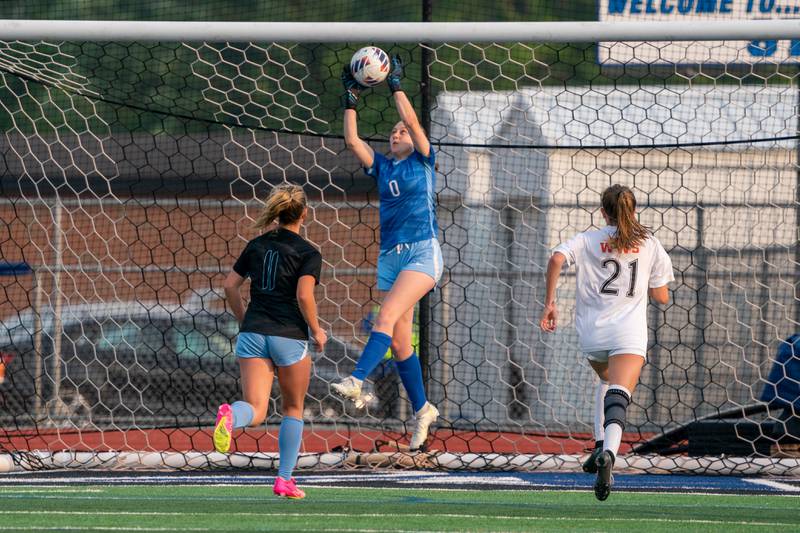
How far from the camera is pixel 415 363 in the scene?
876 cm

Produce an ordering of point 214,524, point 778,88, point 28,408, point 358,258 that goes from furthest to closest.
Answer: point 358,258 → point 28,408 → point 778,88 → point 214,524

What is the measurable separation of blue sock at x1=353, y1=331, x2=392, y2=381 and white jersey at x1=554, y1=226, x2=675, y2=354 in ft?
4.52

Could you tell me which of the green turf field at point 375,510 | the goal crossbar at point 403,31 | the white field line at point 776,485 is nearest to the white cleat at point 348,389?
the green turf field at point 375,510

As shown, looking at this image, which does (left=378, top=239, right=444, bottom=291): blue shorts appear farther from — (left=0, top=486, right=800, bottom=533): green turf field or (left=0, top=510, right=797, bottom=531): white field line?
(left=0, top=510, right=797, bottom=531): white field line

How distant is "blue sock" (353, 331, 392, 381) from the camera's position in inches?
310

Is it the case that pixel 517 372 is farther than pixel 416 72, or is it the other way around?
pixel 416 72

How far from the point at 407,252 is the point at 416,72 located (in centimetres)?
1519

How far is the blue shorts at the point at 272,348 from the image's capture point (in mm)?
6961

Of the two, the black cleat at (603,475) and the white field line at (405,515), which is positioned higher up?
the black cleat at (603,475)

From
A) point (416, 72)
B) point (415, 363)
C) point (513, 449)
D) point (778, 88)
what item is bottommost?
point (513, 449)

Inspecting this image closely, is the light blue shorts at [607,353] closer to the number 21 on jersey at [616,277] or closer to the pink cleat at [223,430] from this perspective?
the number 21 on jersey at [616,277]

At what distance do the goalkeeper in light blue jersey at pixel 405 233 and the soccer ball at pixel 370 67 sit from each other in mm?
89

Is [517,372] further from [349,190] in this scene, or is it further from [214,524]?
[214,524]

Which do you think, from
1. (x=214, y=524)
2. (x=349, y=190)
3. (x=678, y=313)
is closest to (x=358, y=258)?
(x=349, y=190)
